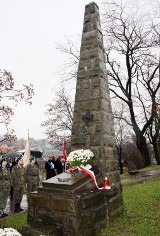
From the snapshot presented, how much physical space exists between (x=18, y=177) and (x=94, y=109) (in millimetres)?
4612

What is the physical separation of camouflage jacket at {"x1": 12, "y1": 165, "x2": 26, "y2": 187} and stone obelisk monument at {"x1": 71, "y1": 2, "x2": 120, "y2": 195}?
3448 mm

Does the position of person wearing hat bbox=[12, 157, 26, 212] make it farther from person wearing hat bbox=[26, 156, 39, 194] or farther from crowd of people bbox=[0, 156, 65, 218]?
person wearing hat bbox=[26, 156, 39, 194]

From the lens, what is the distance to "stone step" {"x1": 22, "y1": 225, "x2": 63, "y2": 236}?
4.46 metres

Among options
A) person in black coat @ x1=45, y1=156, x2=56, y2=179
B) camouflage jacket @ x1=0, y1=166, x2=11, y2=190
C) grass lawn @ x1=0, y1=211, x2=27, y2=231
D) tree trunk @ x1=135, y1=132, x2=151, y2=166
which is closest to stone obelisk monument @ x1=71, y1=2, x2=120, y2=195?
grass lawn @ x1=0, y1=211, x2=27, y2=231

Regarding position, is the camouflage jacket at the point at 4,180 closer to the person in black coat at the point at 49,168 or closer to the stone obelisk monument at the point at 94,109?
the stone obelisk monument at the point at 94,109

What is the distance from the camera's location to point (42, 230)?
4566 mm

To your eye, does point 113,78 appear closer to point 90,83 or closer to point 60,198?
point 90,83

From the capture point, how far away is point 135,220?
5.75 meters

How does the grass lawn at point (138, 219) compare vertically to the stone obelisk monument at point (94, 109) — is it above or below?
below

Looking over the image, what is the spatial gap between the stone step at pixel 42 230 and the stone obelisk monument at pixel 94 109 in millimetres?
1854

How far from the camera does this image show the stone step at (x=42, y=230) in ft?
14.6

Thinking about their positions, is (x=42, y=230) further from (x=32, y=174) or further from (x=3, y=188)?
(x=32, y=174)

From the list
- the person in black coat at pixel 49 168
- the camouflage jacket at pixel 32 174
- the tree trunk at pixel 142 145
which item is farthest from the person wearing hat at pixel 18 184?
the tree trunk at pixel 142 145

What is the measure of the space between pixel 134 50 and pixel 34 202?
1805 cm
